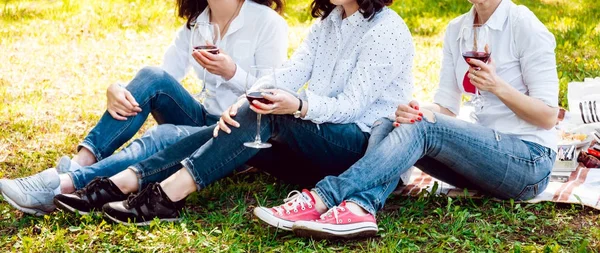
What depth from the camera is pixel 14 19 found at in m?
8.64

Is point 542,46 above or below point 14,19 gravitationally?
above

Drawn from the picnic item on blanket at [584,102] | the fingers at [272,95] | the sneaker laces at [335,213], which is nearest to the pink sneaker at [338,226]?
the sneaker laces at [335,213]

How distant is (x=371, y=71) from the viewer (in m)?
3.80

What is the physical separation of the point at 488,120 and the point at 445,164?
31cm

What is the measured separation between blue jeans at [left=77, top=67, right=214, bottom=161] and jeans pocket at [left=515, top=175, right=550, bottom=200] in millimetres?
1658

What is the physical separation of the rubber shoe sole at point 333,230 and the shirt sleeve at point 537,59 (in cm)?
90

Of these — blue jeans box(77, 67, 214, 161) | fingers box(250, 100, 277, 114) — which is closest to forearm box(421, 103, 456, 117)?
fingers box(250, 100, 277, 114)

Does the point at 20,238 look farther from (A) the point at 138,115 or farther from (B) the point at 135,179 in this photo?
(A) the point at 138,115

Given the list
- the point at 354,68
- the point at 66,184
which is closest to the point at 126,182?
the point at 66,184

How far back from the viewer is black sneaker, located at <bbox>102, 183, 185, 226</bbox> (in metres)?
3.78

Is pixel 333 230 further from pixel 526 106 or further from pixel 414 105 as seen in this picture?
pixel 526 106

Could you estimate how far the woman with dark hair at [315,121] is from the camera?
12.3ft

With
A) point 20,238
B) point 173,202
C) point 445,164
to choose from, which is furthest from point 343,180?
point 20,238

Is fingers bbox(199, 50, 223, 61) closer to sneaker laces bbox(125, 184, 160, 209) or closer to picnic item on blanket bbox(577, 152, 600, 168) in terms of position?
sneaker laces bbox(125, 184, 160, 209)
